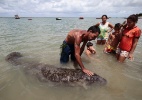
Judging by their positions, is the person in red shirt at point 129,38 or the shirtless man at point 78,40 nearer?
the shirtless man at point 78,40

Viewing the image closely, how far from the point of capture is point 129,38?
5645 mm

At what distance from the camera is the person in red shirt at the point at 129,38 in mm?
5383

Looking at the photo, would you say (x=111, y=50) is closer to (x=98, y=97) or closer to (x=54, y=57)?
(x=54, y=57)

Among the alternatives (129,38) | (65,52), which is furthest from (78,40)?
(129,38)

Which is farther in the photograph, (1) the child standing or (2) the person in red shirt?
(1) the child standing

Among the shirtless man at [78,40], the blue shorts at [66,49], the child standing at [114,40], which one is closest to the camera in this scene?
the shirtless man at [78,40]

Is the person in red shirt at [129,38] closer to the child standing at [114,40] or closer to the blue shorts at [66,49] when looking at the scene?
the child standing at [114,40]

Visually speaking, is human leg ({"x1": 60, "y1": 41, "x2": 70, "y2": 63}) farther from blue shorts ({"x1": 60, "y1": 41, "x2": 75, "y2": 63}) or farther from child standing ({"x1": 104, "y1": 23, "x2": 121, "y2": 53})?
child standing ({"x1": 104, "y1": 23, "x2": 121, "y2": 53})

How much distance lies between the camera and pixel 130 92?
4.18 metres

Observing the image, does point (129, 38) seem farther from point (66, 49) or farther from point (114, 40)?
point (66, 49)

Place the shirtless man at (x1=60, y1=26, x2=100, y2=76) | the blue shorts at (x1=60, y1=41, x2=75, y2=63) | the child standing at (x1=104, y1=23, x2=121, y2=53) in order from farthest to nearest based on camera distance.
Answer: the child standing at (x1=104, y1=23, x2=121, y2=53)
the blue shorts at (x1=60, y1=41, x2=75, y2=63)
the shirtless man at (x1=60, y1=26, x2=100, y2=76)

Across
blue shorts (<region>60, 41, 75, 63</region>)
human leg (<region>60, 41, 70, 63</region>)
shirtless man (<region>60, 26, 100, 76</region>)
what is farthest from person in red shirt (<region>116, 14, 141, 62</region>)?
human leg (<region>60, 41, 70, 63</region>)

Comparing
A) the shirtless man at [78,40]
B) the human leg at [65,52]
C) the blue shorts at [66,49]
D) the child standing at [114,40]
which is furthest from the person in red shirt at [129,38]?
the human leg at [65,52]

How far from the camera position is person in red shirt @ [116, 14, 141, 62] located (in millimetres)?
5383
